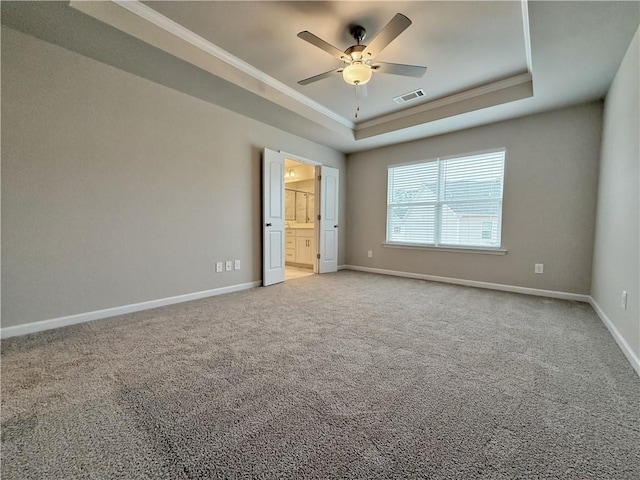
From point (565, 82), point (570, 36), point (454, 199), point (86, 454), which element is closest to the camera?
point (86, 454)

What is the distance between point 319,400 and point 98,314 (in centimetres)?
246

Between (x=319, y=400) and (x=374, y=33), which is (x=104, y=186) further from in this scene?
(x=374, y=33)

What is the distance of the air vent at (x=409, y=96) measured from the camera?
3.51 metres

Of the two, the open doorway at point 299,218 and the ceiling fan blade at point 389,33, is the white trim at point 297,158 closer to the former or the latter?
the open doorway at point 299,218

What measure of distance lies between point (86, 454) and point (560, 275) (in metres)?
4.70

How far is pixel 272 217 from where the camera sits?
13.7 ft

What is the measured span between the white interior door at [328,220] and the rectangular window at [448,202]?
1044 millimetres

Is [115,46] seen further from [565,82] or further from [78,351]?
[565,82]

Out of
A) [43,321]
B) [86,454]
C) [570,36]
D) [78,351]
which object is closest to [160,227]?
[43,321]

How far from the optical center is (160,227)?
3031 millimetres

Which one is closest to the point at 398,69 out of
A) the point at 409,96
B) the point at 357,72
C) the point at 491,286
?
the point at 357,72

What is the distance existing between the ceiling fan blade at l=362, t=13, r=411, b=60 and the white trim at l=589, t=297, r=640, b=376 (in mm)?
2686

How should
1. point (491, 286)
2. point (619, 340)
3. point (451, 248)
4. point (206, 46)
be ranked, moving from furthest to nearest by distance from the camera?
1. point (451, 248)
2. point (491, 286)
3. point (206, 46)
4. point (619, 340)

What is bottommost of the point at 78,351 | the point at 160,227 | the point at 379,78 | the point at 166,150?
the point at 78,351
